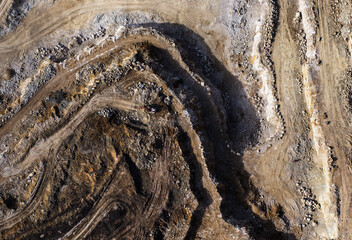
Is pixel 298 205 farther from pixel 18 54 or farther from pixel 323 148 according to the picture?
pixel 18 54

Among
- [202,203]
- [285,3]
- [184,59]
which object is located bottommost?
[202,203]

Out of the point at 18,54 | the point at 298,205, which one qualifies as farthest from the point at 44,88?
the point at 298,205

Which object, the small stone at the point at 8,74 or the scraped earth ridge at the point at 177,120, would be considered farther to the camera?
the small stone at the point at 8,74

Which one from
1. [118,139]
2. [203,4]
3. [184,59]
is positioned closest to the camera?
[118,139]

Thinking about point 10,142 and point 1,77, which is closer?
point 10,142

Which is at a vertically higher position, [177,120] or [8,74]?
[177,120]

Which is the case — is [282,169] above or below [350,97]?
below

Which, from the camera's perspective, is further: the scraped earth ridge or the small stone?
the small stone

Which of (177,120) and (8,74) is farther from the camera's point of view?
(8,74)
